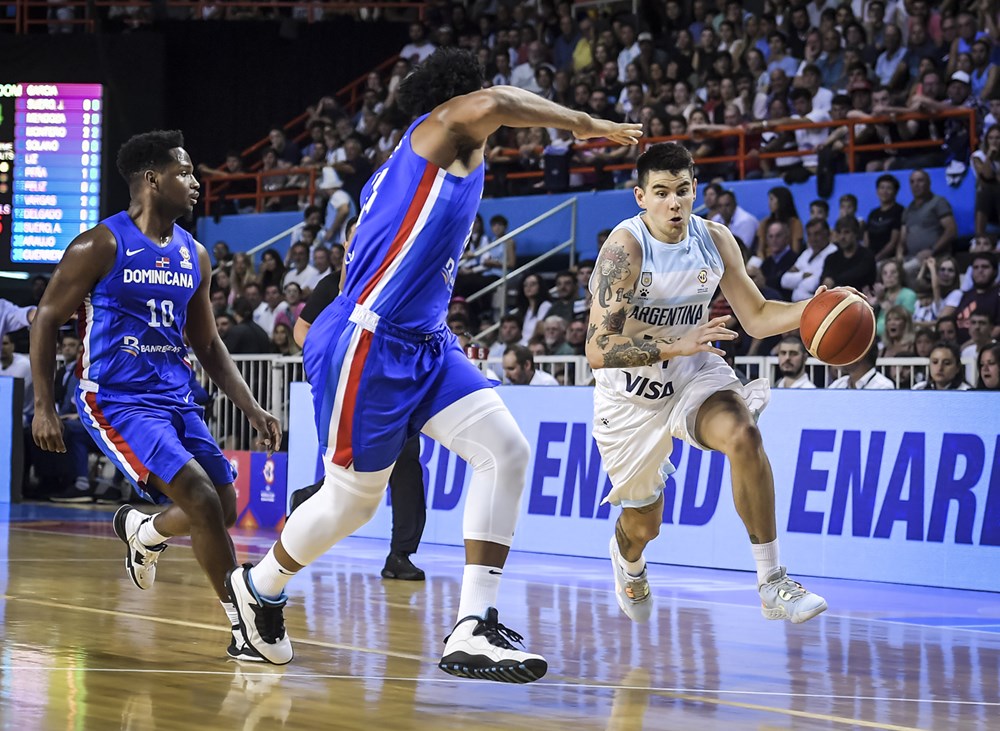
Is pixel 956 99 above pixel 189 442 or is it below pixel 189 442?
above

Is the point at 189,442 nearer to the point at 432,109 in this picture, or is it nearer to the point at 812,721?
the point at 432,109

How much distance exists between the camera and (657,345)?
21.0 ft

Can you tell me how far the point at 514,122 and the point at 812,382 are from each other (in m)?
6.72

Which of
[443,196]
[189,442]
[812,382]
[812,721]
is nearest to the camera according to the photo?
[812,721]

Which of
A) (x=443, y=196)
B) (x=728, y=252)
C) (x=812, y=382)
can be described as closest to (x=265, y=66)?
(x=812, y=382)

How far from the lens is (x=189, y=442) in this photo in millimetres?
6531

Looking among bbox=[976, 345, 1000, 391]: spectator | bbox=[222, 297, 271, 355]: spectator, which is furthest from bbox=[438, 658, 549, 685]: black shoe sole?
bbox=[222, 297, 271, 355]: spectator

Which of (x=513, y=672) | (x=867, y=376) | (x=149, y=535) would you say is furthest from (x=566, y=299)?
(x=513, y=672)

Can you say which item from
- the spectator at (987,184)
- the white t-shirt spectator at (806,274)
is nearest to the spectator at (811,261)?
the white t-shirt spectator at (806,274)

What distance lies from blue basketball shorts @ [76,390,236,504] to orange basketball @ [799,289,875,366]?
2.60 meters

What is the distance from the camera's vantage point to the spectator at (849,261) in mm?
13297

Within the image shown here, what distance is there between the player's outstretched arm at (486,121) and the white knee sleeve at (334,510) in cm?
116

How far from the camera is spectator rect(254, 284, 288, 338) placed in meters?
17.0

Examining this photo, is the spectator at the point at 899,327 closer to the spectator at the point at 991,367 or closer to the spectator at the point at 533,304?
the spectator at the point at 991,367
